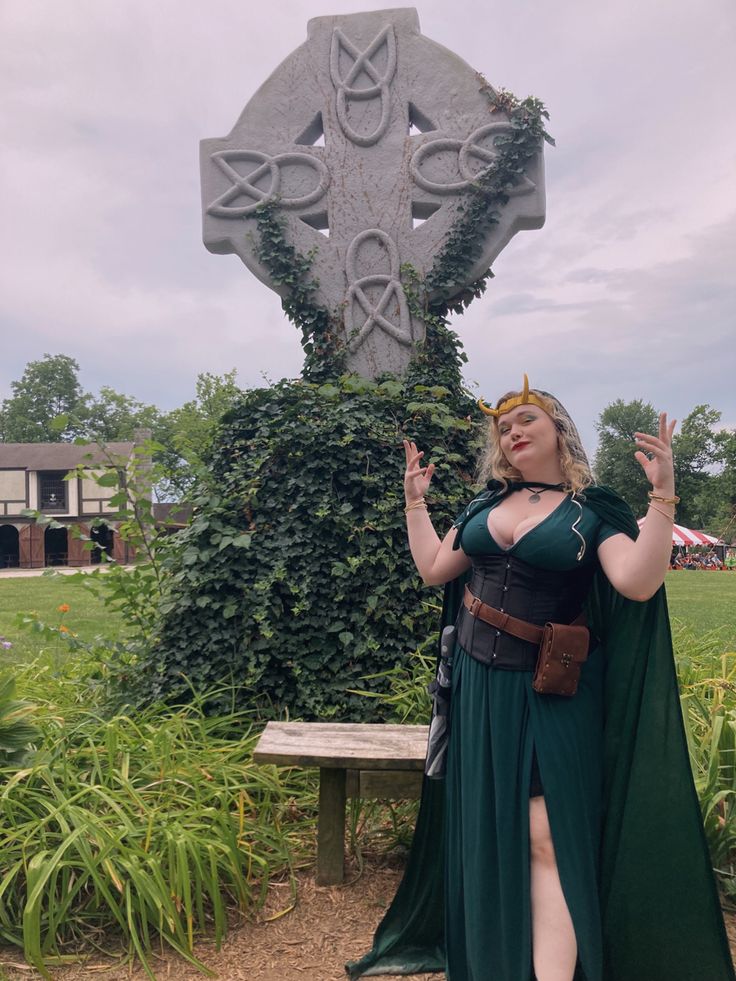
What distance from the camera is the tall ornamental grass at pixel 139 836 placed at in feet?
7.67

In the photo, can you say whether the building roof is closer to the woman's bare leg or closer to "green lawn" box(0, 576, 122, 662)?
"green lawn" box(0, 576, 122, 662)

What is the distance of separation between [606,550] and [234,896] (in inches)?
70.7

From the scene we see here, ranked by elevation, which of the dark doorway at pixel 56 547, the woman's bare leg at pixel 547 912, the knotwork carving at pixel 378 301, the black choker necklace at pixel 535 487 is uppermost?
the knotwork carving at pixel 378 301

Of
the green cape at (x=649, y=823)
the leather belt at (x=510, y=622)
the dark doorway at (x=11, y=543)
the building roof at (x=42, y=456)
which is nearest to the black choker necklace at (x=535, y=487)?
the green cape at (x=649, y=823)

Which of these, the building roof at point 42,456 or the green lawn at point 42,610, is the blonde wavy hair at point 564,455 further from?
the building roof at point 42,456

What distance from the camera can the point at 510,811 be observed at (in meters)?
1.88

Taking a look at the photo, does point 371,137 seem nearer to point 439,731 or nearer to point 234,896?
point 439,731

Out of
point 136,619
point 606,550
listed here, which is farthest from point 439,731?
point 136,619

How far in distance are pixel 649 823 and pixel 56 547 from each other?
33491mm

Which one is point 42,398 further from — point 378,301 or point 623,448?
point 378,301

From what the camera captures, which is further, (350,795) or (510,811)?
(350,795)

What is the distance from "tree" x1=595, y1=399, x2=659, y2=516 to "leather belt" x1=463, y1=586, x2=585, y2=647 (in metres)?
40.2

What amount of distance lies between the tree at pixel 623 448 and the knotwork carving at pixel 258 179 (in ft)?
125

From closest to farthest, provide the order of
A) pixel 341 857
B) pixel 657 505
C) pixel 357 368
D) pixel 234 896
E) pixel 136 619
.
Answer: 1. pixel 657 505
2. pixel 234 896
3. pixel 341 857
4. pixel 136 619
5. pixel 357 368
